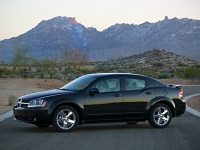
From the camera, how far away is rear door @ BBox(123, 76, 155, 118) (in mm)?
13508

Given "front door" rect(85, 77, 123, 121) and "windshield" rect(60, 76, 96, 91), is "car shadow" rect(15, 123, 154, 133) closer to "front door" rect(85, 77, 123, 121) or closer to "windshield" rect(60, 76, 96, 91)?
"front door" rect(85, 77, 123, 121)

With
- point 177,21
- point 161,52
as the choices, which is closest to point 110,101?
point 161,52

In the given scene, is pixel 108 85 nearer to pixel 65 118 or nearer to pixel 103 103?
pixel 103 103

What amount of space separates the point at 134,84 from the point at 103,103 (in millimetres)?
1277

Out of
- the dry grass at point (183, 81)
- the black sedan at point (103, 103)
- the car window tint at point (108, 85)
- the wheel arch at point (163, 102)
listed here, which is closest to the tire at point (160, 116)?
the black sedan at point (103, 103)

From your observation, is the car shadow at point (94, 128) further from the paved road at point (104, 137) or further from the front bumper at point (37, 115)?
the front bumper at point (37, 115)

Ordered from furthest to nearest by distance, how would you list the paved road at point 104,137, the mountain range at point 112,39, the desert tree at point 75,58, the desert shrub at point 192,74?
the mountain range at point 112,39 < the desert tree at point 75,58 < the desert shrub at point 192,74 < the paved road at point 104,137

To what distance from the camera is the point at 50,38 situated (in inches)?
5246

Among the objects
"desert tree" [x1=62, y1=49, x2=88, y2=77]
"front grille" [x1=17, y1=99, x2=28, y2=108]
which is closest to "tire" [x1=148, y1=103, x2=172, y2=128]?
"front grille" [x1=17, y1=99, x2=28, y2=108]

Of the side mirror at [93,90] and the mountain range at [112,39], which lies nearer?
the side mirror at [93,90]

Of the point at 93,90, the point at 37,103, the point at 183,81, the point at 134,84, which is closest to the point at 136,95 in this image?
the point at 134,84

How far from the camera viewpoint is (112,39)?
14838 centimetres

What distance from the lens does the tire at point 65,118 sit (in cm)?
1269

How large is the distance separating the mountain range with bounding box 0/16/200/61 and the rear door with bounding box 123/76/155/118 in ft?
350
